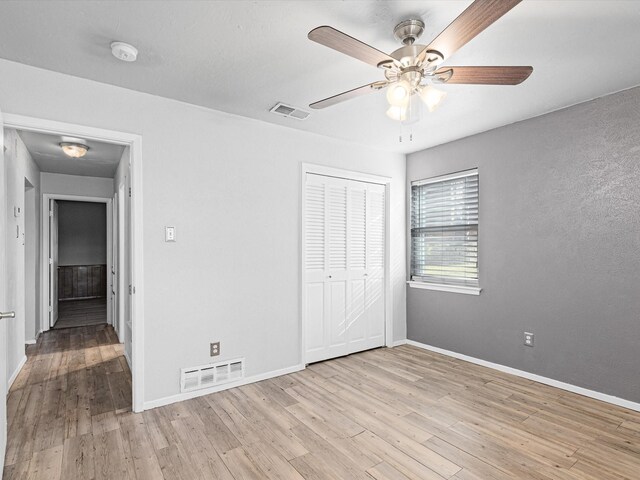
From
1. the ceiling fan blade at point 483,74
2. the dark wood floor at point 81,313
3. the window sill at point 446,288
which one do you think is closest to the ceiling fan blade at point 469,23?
the ceiling fan blade at point 483,74

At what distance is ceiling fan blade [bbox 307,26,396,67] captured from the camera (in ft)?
4.88

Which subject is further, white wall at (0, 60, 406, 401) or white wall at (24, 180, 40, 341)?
white wall at (24, 180, 40, 341)

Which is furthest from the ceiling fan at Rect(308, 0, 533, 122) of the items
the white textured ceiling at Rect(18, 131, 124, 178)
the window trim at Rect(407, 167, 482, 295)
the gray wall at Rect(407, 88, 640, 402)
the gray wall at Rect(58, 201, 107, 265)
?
the gray wall at Rect(58, 201, 107, 265)

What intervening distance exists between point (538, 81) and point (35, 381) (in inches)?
200

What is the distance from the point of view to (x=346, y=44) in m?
1.60

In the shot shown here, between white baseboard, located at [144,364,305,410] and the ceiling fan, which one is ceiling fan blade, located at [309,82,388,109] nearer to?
the ceiling fan

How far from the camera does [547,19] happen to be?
1.92 meters

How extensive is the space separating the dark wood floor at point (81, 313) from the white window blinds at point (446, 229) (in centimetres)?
535

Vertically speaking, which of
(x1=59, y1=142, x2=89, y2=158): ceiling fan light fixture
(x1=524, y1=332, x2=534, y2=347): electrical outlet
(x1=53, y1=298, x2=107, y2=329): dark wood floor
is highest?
(x1=59, y1=142, x2=89, y2=158): ceiling fan light fixture


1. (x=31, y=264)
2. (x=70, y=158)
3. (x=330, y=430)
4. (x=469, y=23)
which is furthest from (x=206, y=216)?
(x=31, y=264)

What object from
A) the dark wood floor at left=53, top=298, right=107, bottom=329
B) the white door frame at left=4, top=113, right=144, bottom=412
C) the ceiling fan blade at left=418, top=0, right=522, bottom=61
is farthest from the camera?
the dark wood floor at left=53, top=298, right=107, bottom=329

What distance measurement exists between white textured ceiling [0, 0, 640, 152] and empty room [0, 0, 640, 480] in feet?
0.05

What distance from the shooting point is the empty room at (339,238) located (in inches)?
79.0

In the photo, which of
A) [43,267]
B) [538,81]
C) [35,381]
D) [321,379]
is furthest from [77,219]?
[538,81]
